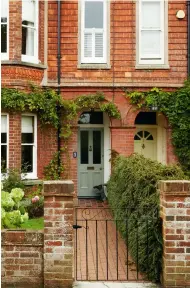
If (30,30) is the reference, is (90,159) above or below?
below

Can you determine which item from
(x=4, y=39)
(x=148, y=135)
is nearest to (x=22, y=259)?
(x=4, y=39)

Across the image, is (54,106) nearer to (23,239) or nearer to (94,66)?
(94,66)

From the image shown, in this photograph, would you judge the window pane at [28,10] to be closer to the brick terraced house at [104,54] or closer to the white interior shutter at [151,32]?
the brick terraced house at [104,54]

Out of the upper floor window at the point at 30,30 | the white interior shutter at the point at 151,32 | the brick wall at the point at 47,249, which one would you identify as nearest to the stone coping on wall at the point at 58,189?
the brick wall at the point at 47,249

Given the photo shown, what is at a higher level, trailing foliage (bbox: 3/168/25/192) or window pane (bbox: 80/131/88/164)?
window pane (bbox: 80/131/88/164)

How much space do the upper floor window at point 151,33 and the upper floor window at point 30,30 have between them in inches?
138

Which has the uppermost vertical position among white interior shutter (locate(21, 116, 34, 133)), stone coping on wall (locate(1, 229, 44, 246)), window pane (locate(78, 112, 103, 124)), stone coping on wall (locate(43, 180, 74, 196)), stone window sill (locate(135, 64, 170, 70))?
stone window sill (locate(135, 64, 170, 70))

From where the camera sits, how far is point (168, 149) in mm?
15219

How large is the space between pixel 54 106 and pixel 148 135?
3.98 m

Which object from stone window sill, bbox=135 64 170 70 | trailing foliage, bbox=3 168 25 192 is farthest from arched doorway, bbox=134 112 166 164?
trailing foliage, bbox=3 168 25 192

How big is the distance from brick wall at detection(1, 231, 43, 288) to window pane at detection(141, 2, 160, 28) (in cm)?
1099

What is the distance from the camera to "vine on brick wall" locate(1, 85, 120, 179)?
45.7 ft

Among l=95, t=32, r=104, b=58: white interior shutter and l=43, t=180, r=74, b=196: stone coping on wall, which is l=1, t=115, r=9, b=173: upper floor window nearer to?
l=95, t=32, r=104, b=58: white interior shutter

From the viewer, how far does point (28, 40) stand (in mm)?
14664
